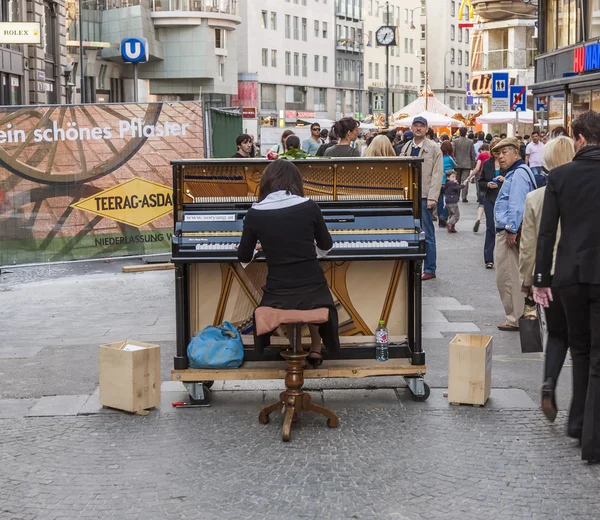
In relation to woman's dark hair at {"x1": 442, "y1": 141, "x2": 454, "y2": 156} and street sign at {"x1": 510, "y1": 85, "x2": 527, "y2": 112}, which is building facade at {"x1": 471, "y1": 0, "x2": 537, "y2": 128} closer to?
street sign at {"x1": 510, "y1": 85, "x2": 527, "y2": 112}

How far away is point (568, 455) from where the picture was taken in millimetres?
6441

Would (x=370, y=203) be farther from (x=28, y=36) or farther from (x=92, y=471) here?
(x=28, y=36)

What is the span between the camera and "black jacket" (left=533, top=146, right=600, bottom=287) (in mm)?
6160

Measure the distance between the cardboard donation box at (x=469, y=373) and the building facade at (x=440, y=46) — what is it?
122m

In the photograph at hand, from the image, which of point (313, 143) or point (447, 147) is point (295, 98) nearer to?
point (447, 147)

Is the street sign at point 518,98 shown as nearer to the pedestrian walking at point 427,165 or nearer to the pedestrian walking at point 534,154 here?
the pedestrian walking at point 534,154

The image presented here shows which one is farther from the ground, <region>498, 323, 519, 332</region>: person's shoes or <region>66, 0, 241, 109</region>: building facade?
<region>66, 0, 241, 109</region>: building facade

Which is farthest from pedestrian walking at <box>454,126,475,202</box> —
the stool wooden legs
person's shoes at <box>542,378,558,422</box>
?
person's shoes at <box>542,378,558,422</box>

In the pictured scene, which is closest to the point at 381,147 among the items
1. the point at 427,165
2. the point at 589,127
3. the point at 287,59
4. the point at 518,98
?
the point at 427,165

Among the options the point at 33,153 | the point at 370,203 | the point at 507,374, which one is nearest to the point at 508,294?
the point at 507,374

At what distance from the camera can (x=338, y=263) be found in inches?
324

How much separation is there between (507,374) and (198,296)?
96.1 inches

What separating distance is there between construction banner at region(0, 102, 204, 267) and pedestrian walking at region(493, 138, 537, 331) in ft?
19.1

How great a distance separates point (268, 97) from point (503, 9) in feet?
109
